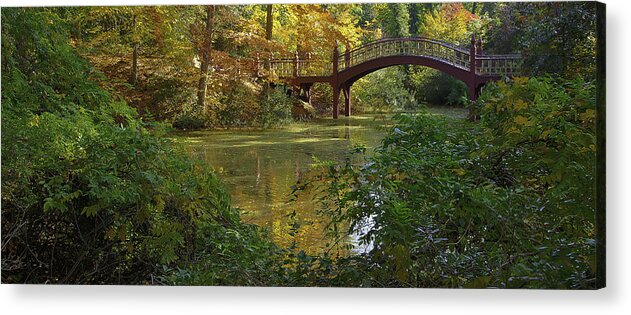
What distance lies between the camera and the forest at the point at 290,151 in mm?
4023

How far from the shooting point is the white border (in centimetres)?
396

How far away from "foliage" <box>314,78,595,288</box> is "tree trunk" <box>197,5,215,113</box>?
973 mm

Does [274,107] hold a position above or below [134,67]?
below

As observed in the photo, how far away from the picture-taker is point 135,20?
4.45 meters

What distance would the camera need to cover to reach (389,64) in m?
4.43

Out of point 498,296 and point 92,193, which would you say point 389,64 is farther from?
point 92,193

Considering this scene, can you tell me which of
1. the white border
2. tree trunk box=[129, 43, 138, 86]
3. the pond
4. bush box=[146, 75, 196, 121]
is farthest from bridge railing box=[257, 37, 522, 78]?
tree trunk box=[129, 43, 138, 86]

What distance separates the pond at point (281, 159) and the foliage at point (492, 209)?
0.20 meters

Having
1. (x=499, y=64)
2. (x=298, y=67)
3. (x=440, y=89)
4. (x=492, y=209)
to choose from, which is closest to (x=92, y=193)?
(x=298, y=67)

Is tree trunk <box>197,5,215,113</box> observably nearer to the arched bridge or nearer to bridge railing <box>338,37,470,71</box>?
the arched bridge

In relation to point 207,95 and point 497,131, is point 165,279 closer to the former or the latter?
point 207,95

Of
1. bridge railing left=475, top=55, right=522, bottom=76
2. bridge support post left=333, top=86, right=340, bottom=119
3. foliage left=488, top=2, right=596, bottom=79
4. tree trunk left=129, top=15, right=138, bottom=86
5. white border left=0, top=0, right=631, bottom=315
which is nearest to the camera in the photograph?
white border left=0, top=0, right=631, bottom=315

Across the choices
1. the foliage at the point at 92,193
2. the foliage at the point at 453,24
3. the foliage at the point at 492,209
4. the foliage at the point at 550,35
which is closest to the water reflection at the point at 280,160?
the foliage at the point at 92,193

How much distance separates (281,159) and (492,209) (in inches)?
48.9
